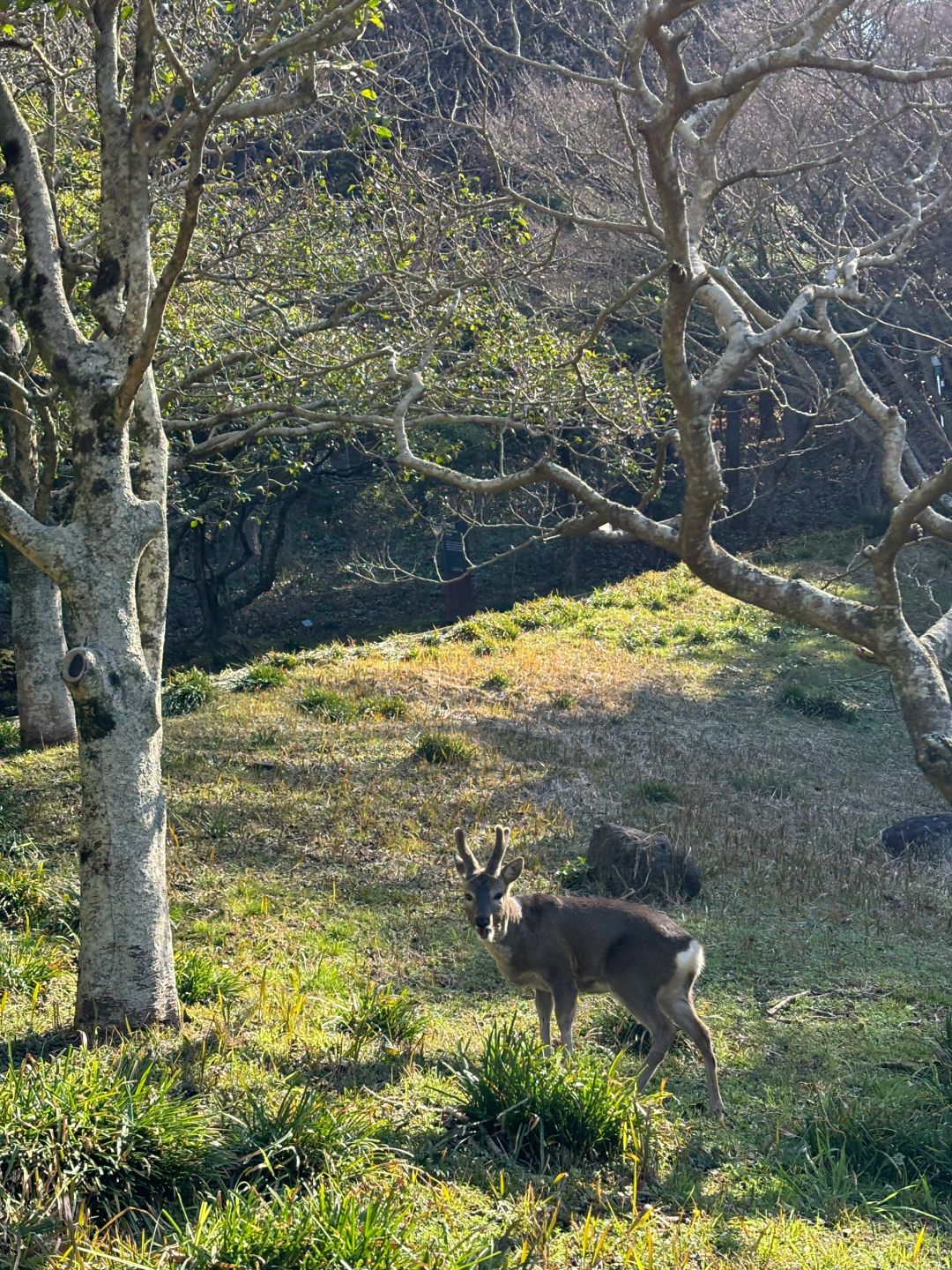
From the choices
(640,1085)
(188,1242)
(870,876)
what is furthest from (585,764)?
(188,1242)

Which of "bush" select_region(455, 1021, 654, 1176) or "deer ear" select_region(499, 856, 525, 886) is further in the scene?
"deer ear" select_region(499, 856, 525, 886)

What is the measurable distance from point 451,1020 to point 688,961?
179cm

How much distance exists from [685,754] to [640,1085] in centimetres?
865

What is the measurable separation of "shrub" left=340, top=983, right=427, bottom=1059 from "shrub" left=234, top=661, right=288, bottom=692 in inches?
373

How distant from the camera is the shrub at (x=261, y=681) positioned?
54.4 ft

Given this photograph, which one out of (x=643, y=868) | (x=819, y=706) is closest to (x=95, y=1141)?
(x=643, y=868)

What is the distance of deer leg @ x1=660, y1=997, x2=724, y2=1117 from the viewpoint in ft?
21.9

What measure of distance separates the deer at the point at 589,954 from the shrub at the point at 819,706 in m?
11.7

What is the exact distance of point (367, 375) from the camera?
14242mm

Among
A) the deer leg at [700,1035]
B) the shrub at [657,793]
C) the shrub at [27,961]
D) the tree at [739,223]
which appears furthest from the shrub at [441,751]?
the deer leg at [700,1035]

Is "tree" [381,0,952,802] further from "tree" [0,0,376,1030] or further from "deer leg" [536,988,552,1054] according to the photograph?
"deer leg" [536,988,552,1054]

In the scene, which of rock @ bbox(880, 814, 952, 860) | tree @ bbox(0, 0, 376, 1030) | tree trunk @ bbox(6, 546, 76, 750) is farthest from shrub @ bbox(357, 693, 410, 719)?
tree @ bbox(0, 0, 376, 1030)

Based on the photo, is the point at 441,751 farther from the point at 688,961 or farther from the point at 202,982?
the point at 688,961

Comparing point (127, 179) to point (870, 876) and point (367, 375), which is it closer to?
point (367, 375)
